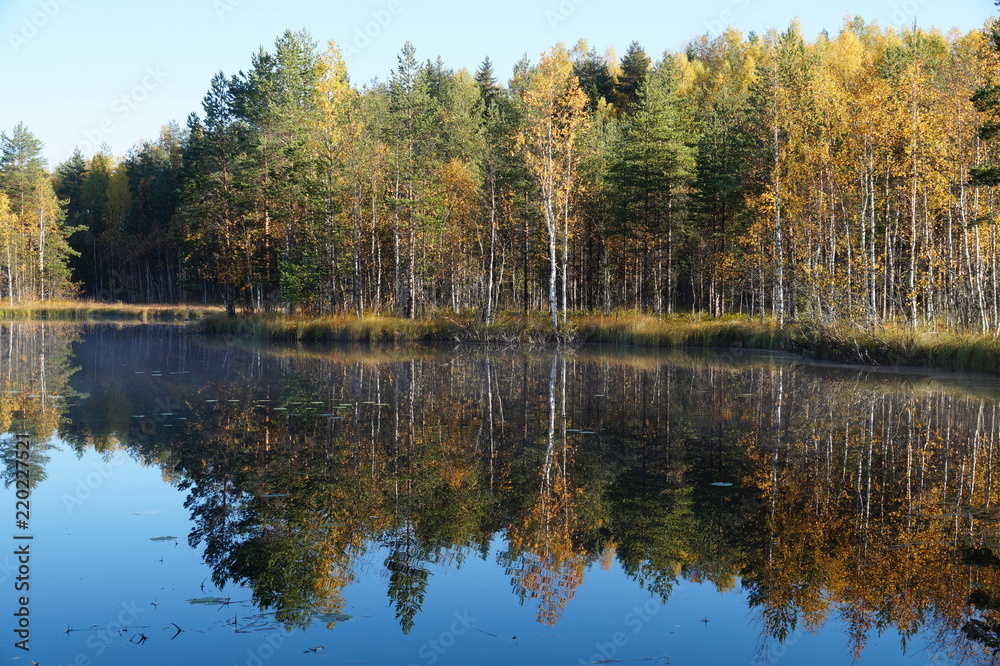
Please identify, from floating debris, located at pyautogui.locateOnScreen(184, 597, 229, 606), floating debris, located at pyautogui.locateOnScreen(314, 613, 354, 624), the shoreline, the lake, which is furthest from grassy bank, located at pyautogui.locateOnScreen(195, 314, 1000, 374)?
floating debris, located at pyautogui.locateOnScreen(184, 597, 229, 606)

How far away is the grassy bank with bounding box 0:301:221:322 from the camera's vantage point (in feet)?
185

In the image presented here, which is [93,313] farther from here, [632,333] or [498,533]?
[498,533]

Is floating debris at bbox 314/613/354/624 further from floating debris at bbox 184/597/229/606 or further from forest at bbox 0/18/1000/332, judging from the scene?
forest at bbox 0/18/1000/332

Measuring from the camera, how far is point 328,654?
14.3 feet

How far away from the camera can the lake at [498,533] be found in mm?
4574

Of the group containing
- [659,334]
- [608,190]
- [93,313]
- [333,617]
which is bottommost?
[333,617]

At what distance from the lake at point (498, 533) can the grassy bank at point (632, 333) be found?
853cm

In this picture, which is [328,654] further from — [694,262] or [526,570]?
[694,262]

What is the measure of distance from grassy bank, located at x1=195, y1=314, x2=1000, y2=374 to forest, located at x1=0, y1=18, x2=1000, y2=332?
3.41 feet

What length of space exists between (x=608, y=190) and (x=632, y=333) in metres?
11.8

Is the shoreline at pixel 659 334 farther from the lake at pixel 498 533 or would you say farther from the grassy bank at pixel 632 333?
the lake at pixel 498 533

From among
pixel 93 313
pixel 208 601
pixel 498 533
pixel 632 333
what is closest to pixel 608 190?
pixel 632 333

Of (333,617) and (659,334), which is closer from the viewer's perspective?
(333,617)

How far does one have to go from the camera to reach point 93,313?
6250cm
